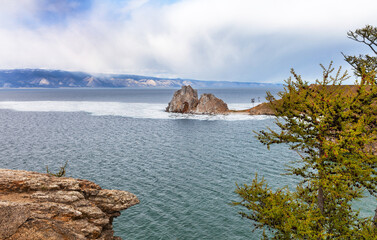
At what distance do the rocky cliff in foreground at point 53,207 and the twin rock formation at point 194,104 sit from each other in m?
102

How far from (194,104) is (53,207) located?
110442 millimetres

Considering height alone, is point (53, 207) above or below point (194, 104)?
below

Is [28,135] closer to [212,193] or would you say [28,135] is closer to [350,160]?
[212,193]

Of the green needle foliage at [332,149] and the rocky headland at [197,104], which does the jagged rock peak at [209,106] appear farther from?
the green needle foliage at [332,149]

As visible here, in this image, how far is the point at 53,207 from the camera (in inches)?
526

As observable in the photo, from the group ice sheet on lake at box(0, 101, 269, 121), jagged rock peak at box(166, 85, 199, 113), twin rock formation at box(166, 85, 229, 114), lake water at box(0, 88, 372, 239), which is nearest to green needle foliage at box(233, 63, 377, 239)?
lake water at box(0, 88, 372, 239)

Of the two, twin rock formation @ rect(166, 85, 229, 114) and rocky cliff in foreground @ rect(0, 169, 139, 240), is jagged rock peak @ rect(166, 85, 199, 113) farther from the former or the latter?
rocky cliff in foreground @ rect(0, 169, 139, 240)

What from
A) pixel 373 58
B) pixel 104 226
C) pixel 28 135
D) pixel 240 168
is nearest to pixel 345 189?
pixel 104 226

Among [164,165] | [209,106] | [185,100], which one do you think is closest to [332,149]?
[164,165]

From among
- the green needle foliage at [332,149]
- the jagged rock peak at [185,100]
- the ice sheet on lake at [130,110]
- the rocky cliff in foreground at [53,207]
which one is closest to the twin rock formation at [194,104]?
the jagged rock peak at [185,100]

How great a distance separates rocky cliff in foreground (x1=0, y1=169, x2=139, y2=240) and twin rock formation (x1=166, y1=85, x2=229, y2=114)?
101917 mm

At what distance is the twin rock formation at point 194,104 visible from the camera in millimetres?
118375

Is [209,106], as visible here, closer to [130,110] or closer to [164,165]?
[130,110]

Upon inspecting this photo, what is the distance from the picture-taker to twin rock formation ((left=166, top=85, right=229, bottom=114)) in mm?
118375
